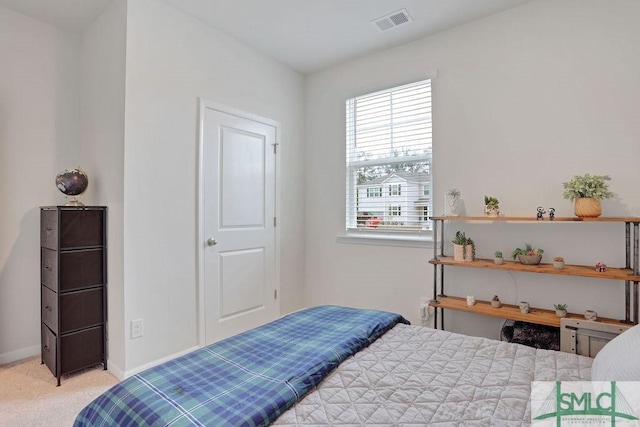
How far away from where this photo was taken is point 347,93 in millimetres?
3447

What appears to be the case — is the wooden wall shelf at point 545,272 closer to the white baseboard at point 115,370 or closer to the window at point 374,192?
the window at point 374,192

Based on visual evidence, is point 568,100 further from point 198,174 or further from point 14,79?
point 14,79

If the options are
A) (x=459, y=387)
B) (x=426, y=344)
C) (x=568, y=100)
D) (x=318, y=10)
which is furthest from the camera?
(x=318, y=10)

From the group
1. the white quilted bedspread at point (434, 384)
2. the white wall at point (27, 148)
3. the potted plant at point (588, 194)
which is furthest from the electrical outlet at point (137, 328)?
the potted plant at point (588, 194)

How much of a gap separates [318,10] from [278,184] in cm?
159

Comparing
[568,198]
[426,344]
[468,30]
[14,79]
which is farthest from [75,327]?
[468,30]

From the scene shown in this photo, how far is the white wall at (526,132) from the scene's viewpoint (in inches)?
86.4

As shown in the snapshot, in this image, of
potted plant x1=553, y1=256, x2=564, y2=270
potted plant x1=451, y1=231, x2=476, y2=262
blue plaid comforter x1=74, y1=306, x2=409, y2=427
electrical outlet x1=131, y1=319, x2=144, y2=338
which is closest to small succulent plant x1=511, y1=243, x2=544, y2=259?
potted plant x1=553, y1=256, x2=564, y2=270

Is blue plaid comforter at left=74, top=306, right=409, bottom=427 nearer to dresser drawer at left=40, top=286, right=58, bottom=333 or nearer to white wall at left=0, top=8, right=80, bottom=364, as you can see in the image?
dresser drawer at left=40, top=286, right=58, bottom=333

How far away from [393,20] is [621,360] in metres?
2.60

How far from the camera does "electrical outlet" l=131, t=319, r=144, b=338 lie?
235 centimetres

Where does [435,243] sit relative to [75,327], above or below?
above

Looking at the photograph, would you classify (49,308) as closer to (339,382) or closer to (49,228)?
(49,228)

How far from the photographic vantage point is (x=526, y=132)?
248 cm
